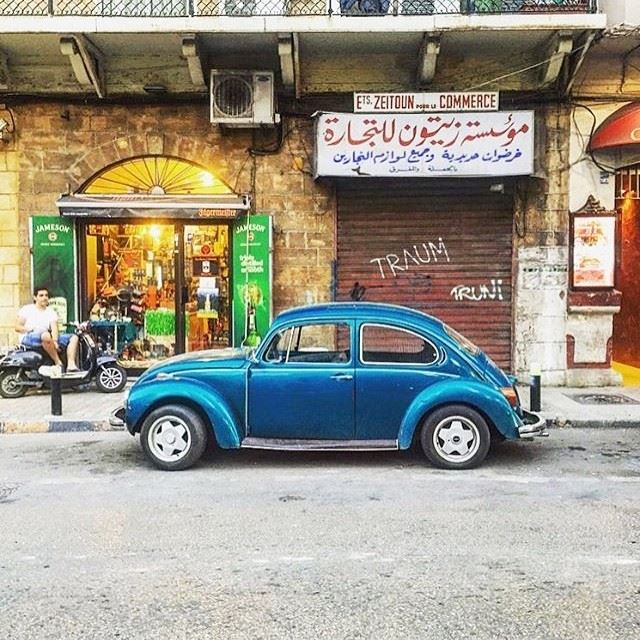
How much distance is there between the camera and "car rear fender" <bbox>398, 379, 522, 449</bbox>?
714 cm

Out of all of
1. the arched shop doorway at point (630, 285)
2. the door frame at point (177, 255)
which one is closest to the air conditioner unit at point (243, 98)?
the door frame at point (177, 255)

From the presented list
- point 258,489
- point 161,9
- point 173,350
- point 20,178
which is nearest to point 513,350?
point 173,350

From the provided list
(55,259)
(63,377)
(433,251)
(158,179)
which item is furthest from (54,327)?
(433,251)

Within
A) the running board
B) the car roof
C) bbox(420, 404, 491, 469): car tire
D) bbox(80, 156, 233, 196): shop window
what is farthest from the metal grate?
bbox(80, 156, 233, 196): shop window

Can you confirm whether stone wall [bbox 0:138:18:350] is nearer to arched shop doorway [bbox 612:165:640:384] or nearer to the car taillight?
the car taillight

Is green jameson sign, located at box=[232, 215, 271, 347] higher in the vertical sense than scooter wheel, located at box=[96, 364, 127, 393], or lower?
higher

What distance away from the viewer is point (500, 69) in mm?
12016

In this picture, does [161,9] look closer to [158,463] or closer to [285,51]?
[285,51]

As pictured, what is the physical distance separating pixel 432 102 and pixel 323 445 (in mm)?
6760

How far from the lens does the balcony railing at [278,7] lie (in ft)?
36.4

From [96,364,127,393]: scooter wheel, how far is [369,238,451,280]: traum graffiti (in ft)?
14.8

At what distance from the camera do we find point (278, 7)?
11633 millimetres

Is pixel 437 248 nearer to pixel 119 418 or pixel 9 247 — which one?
pixel 119 418

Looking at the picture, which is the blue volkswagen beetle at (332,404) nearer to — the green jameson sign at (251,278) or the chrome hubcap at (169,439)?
the chrome hubcap at (169,439)
